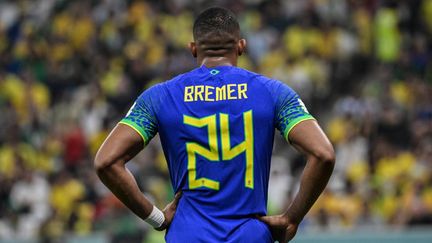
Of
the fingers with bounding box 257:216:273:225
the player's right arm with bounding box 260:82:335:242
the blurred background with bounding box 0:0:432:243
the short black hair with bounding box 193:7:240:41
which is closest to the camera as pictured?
the player's right arm with bounding box 260:82:335:242

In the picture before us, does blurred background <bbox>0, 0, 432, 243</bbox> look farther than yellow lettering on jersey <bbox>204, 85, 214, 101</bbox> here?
Yes

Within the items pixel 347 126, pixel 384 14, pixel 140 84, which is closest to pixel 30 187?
pixel 140 84

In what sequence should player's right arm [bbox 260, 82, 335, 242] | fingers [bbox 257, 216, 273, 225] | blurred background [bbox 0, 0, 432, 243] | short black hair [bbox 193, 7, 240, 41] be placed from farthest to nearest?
blurred background [bbox 0, 0, 432, 243] < short black hair [bbox 193, 7, 240, 41] < fingers [bbox 257, 216, 273, 225] < player's right arm [bbox 260, 82, 335, 242]

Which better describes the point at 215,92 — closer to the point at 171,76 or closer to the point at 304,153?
the point at 304,153

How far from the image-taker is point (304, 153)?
5340 mm

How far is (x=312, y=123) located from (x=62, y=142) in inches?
499

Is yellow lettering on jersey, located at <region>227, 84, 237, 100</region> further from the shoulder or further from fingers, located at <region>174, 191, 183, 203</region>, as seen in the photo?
fingers, located at <region>174, 191, 183, 203</region>

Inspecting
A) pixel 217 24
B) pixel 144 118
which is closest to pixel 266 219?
pixel 144 118

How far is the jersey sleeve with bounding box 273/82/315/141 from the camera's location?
210 inches

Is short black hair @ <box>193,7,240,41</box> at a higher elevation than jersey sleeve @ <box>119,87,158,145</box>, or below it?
higher

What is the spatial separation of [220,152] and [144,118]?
42cm

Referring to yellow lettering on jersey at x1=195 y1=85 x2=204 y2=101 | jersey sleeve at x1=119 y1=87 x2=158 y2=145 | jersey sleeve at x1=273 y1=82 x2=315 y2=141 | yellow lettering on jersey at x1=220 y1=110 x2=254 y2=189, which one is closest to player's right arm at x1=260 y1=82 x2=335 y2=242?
jersey sleeve at x1=273 y1=82 x2=315 y2=141

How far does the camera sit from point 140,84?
1888 centimetres

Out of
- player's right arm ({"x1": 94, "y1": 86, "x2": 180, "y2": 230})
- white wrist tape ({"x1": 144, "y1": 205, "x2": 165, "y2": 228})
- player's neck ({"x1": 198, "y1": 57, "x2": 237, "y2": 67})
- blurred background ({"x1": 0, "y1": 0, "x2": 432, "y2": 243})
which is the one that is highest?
player's neck ({"x1": 198, "y1": 57, "x2": 237, "y2": 67})
